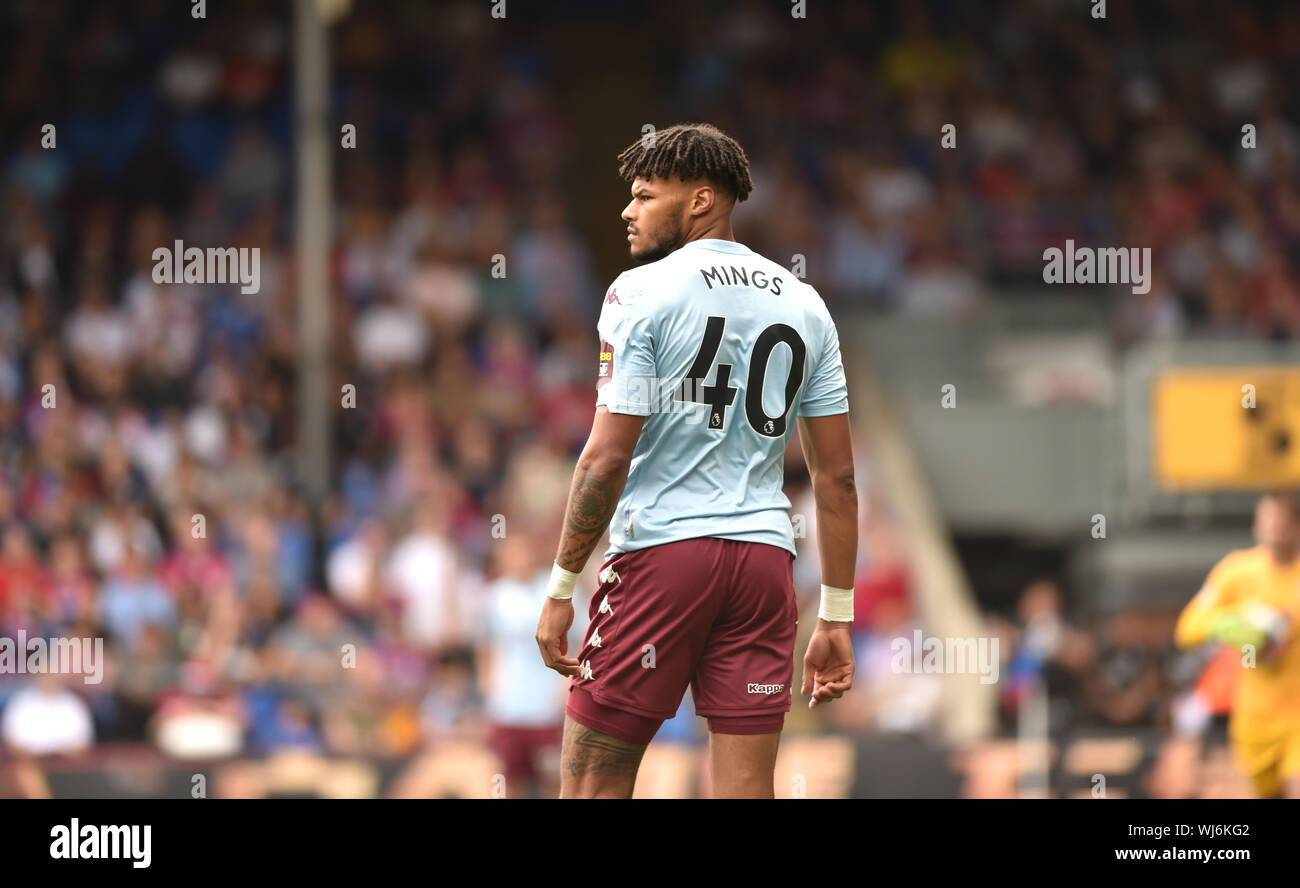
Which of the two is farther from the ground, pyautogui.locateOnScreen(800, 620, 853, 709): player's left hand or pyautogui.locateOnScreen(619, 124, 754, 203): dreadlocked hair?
pyautogui.locateOnScreen(619, 124, 754, 203): dreadlocked hair

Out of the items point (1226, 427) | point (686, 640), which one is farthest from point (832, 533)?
point (1226, 427)

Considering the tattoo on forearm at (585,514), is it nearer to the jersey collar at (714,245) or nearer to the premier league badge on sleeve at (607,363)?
the premier league badge on sleeve at (607,363)

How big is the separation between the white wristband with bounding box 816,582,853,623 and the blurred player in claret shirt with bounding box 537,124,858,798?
5.7 inches

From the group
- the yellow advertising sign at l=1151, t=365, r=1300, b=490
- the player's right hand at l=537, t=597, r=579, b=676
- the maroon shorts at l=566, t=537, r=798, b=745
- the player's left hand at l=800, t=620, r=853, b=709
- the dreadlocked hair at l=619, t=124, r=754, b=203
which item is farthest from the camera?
the yellow advertising sign at l=1151, t=365, r=1300, b=490

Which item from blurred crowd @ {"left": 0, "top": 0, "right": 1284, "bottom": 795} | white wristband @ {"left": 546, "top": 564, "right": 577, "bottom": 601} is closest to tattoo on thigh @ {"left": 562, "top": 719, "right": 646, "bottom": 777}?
white wristband @ {"left": 546, "top": 564, "right": 577, "bottom": 601}

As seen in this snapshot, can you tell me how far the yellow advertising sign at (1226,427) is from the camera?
11141 mm

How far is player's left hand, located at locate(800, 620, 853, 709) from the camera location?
4723 millimetres

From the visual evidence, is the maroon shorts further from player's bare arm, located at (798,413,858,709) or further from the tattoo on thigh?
player's bare arm, located at (798,413,858,709)

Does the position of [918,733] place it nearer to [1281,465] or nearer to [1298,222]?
[1281,465]

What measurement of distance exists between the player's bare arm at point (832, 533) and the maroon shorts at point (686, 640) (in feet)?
0.56

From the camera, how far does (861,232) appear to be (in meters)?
15.2

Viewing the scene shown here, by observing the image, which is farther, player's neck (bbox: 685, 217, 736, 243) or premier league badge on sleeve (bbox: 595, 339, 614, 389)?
player's neck (bbox: 685, 217, 736, 243)

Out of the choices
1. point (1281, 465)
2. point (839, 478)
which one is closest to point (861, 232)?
point (1281, 465)

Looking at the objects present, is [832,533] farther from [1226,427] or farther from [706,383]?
[1226,427]
